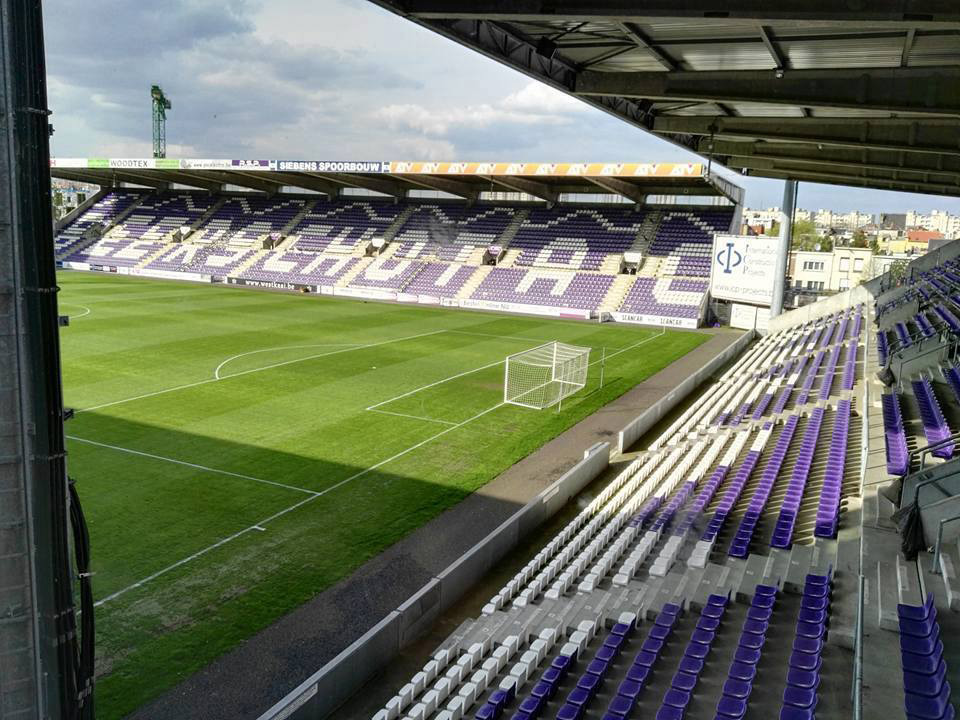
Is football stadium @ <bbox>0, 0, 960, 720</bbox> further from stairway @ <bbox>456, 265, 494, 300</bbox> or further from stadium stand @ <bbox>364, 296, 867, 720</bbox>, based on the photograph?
stairway @ <bbox>456, 265, 494, 300</bbox>

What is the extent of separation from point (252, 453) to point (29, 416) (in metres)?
11.6

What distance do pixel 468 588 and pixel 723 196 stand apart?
4303 cm

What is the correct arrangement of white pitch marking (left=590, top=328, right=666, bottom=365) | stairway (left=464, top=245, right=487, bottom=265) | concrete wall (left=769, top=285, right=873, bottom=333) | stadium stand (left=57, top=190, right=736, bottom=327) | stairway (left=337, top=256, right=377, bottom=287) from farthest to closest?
stairway (left=337, top=256, right=377, bottom=287), stairway (left=464, top=245, right=487, bottom=265), stadium stand (left=57, top=190, right=736, bottom=327), concrete wall (left=769, top=285, right=873, bottom=333), white pitch marking (left=590, top=328, right=666, bottom=365)

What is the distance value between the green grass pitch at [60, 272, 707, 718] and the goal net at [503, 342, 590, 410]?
0.59 m

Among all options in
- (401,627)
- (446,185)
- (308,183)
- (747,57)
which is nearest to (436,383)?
(747,57)

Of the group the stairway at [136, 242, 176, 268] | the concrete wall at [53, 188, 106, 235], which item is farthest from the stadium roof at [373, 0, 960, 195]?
the concrete wall at [53, 188, 106, 235]

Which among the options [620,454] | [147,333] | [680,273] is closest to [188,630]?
[620,454]

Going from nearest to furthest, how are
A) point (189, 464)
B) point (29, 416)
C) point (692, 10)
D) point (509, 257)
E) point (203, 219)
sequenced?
point (29, 416) < point (692, 10) < point (189, 464) < point (509, 257) < point (203, 219)

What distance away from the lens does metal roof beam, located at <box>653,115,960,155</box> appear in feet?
48.2

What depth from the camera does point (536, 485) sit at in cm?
1456

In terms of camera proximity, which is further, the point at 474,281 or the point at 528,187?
the point at 528,187

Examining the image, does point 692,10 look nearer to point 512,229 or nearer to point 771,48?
point 771,48

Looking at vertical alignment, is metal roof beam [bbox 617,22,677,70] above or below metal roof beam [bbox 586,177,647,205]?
below

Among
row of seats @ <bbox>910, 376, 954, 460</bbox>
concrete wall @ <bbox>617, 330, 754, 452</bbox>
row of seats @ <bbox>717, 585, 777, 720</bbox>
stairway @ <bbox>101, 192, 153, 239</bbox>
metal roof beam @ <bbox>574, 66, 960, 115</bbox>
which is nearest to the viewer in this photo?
row of seats @ <bbox>717, 585, 777, 720</bbox>
